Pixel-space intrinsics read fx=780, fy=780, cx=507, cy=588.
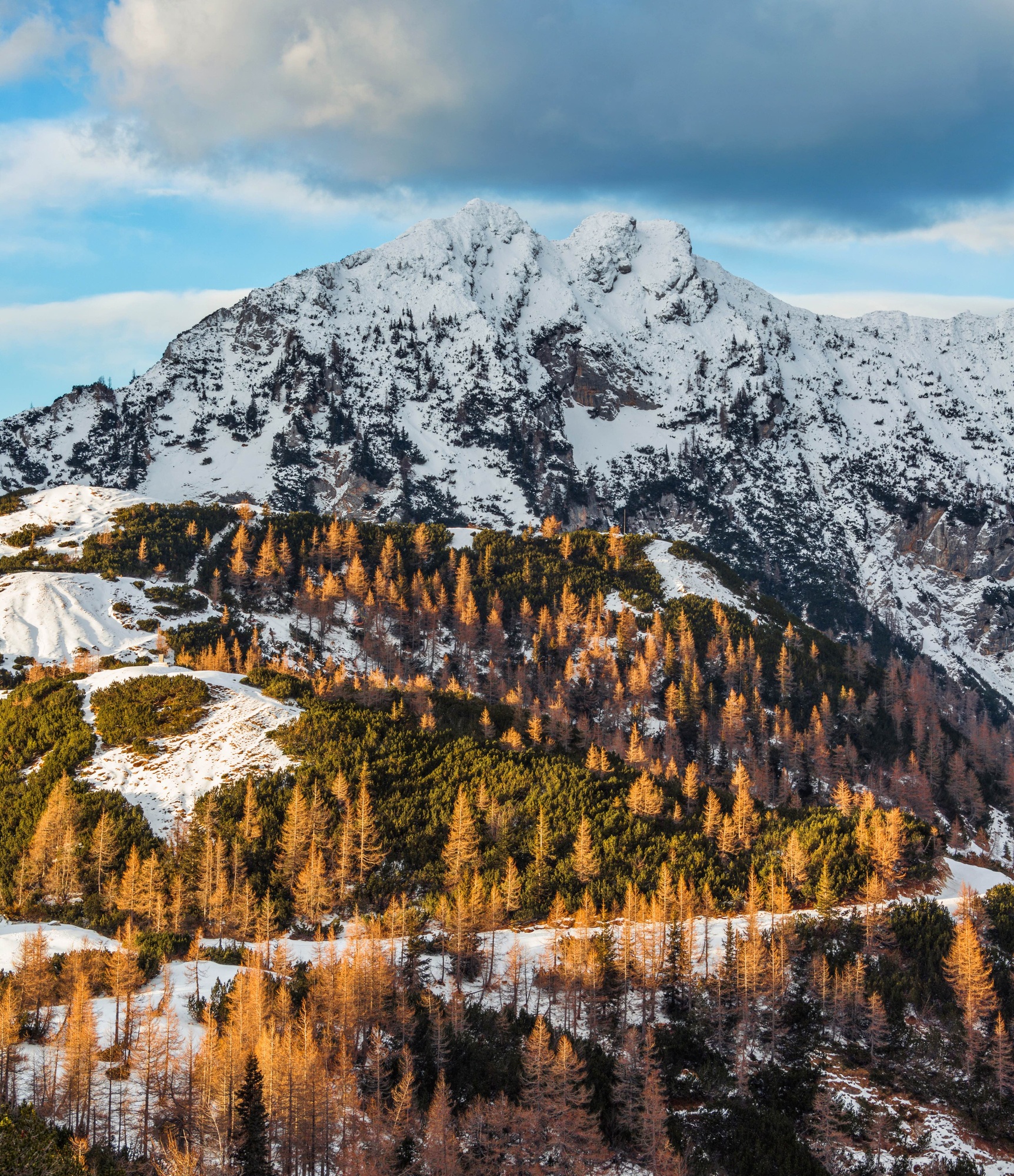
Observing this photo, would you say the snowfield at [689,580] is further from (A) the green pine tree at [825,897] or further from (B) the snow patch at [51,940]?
(B) the snow patch at [51,940]

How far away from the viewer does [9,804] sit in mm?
63750

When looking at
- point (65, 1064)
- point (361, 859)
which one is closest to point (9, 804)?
point (361, 859)

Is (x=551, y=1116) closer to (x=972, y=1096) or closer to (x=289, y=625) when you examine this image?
(x=972, y=1096)

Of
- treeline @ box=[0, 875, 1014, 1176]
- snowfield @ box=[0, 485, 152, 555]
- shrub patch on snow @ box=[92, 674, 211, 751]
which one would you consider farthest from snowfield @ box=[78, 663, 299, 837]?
snowfield @ box=[0, 485, 152, 555]

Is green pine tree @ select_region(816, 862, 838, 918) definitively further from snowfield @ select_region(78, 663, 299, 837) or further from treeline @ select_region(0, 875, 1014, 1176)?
snowfield @ select_region(78, 663, 299, 837)

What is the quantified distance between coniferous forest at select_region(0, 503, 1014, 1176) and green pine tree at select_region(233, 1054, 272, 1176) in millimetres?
188

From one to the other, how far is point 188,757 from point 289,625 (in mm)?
56924

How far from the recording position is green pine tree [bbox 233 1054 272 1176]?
33.4 m

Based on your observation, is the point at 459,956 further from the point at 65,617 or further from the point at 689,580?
the point at 689,580

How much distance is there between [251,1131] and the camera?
34.3 m

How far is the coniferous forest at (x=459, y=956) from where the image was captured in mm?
35438

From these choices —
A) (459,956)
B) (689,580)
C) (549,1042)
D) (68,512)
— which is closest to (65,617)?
(68,512)

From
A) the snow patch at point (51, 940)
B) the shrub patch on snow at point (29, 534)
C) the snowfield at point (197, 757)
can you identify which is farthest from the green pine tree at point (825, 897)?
the shrub patch on snow at point (29, 534)

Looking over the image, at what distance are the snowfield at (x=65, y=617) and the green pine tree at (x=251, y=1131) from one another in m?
79.7
